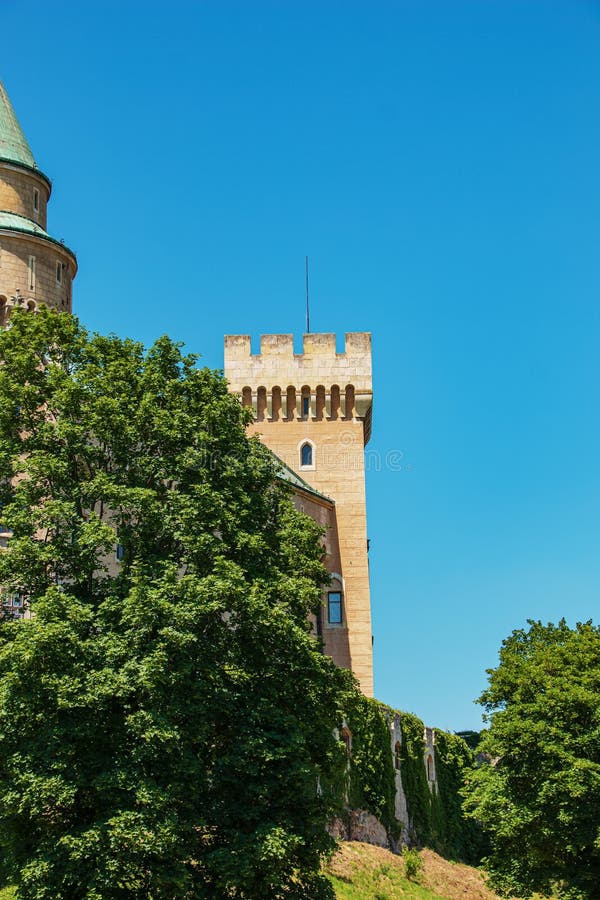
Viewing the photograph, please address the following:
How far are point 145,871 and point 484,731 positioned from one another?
19.5 metres

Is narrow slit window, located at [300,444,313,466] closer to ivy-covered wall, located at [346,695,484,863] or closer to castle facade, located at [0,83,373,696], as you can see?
castle facade, located at [0,83,373,696]

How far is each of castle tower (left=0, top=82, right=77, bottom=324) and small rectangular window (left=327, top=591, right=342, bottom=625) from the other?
21.7 m

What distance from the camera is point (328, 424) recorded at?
2562 inches

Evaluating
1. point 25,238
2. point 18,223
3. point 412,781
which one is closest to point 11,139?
point 18,223

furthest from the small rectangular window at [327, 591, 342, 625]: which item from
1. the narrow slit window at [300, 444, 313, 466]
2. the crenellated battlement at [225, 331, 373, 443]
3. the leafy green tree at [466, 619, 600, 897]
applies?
the leafy green tree at [466, 619, 600, 897]

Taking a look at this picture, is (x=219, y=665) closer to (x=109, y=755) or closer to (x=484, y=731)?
(x=109, y=755)

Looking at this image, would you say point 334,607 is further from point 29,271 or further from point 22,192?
point 22,192

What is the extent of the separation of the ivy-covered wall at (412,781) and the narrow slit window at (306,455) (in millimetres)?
14804

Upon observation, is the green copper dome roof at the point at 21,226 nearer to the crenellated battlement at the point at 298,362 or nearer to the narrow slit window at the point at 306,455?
the crenellated battlement at the point at 298,362

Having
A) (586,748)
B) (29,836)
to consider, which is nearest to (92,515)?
(29,836)

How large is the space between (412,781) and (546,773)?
17.3 meters

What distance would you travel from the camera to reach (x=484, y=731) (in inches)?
1710

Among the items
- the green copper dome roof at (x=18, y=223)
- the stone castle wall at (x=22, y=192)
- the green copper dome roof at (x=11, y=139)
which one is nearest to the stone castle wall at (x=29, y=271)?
the green copper dome roof at (x=18, y=223)

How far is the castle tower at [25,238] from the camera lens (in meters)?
64.0
